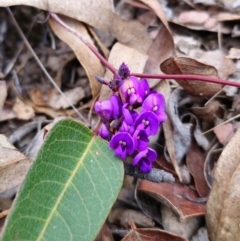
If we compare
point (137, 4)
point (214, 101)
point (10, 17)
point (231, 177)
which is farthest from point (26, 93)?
point (231, 177)

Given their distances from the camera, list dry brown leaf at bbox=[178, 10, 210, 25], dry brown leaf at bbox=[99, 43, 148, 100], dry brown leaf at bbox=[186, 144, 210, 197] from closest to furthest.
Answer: dry brown leaf at bbox=[186, 144, 210, 197] → dry brown leaf at bbox=[99, 43, 148, 100] → dry brown leaf at bbox=[178, 10, 210, 25]

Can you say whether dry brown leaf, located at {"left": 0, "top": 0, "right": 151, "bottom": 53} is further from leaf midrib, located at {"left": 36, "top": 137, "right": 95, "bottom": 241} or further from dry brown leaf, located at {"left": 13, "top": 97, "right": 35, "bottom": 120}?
leaf midrib, located at {"left": 36, "top": 137, "right": 95, "bottom": 241}

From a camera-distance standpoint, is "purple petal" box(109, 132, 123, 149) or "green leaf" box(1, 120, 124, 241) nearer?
"green leaf" box(1, 120, 124, 241)

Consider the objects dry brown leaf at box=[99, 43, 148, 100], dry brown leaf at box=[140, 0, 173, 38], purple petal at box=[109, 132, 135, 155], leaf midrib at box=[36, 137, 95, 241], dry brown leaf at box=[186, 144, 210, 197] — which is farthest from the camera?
dry brown leaf at box=[140, 0, 173, 38]

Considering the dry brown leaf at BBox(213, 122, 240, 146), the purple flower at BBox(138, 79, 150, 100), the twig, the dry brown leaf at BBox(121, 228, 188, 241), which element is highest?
the purple flower at BBox(138, 79, 150, 100)

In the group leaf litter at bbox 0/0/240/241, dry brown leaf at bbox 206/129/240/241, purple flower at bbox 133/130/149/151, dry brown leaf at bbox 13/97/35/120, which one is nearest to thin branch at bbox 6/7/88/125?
leaf litter at bbox 0/0/240/241

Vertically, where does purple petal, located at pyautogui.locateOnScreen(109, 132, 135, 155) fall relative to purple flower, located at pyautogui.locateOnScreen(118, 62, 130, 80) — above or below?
below

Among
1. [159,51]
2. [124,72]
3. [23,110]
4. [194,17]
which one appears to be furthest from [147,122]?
[194,17]
